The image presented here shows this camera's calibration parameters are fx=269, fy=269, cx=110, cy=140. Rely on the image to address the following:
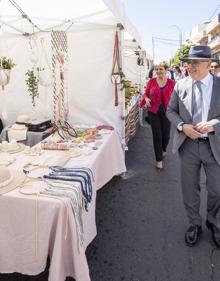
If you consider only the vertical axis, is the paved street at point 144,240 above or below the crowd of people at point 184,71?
below

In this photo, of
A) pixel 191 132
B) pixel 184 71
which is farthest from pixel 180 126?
pixel 184 71

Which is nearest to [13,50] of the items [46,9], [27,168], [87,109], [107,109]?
[46,9]

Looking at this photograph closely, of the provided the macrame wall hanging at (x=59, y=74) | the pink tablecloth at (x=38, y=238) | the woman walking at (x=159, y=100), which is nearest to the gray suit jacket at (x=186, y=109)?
the pink tablecloth at (x=38, y=238)

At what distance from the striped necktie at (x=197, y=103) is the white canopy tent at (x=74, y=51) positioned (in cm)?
152

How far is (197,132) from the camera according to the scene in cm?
204

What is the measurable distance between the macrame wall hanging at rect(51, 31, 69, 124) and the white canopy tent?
9 cm

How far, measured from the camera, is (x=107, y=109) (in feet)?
12.3

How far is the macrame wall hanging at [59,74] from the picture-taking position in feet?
11.4

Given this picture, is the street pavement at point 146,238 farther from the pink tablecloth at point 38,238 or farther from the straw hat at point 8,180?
the straw hat at point 8,180

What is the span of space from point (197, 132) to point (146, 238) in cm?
112

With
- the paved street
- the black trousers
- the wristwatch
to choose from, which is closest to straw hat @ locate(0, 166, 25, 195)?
the paved street

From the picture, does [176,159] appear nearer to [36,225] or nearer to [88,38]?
[88,38]

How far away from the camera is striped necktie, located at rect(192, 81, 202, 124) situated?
82.8 inches

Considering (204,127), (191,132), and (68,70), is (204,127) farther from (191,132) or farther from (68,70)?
(68,70)
